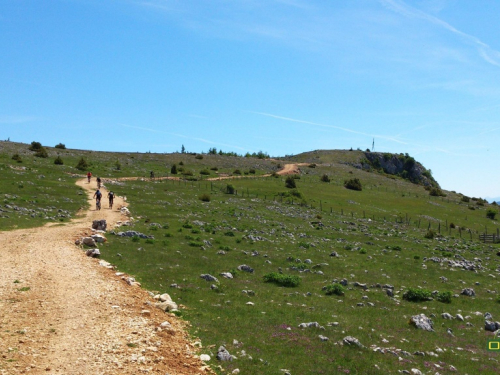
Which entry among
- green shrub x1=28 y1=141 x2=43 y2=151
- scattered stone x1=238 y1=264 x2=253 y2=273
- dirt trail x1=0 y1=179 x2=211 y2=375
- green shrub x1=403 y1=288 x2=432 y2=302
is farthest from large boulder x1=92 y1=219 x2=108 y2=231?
green shrub x1=28 y1=141 x2=43 y2=151

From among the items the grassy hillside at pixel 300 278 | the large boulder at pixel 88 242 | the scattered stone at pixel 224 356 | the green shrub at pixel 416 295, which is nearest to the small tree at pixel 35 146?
the grassy hillside at pixel 300 278

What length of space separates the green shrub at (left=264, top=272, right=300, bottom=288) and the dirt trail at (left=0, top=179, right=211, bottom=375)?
8.96m

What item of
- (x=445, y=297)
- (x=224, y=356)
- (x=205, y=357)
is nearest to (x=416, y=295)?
(x=445, y=297)

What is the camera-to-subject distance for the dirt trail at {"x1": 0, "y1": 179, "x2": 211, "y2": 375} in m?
12.2

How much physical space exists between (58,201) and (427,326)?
45.0 meters

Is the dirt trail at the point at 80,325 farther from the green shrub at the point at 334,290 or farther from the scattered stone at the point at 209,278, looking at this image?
the green shrub at the point at 334,290

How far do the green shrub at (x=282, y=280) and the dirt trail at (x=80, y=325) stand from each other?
8.96 m

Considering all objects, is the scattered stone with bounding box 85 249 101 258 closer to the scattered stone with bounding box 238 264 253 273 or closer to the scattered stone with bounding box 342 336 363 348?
the scattered stone with bounding box 238 264 253 273

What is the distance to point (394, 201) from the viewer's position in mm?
106000

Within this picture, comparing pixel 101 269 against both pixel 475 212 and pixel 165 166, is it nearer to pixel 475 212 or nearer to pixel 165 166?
pixel 165 166

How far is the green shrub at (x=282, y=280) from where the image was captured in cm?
2541

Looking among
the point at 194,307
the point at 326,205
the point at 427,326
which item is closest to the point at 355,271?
the point at 427,326

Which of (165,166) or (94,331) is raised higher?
(165,166)

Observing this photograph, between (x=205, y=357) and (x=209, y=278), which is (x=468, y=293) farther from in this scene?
(x=205, y=357)
